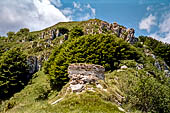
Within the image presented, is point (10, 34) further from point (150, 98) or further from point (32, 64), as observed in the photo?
point (150, 98)

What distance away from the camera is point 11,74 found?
31.6 m

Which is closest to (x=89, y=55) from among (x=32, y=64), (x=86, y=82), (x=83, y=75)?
(x=83, y=75)

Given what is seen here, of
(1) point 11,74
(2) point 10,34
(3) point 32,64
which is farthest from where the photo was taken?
(2) point 10,34

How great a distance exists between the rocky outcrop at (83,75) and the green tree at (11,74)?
76.8 ft

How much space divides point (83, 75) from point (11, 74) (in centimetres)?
2641

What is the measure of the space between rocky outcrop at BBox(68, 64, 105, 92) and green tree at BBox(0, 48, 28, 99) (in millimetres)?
23400

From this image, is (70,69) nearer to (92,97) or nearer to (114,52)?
(92,97)

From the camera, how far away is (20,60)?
37.4 m

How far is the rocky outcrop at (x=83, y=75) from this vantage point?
1494 centimetres

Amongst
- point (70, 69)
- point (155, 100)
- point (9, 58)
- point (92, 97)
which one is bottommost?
point (155, 100)

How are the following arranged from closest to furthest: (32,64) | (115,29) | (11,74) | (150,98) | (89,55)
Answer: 1. (150,98)
2. (89,55)
3. (11,74)
4. (32,64)
5. (115,29)

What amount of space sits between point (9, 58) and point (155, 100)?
3848cm

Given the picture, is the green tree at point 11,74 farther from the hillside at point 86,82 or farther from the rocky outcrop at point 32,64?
the rocky outcrop at point 32,64

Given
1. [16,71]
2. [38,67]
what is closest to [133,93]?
[16,71]
